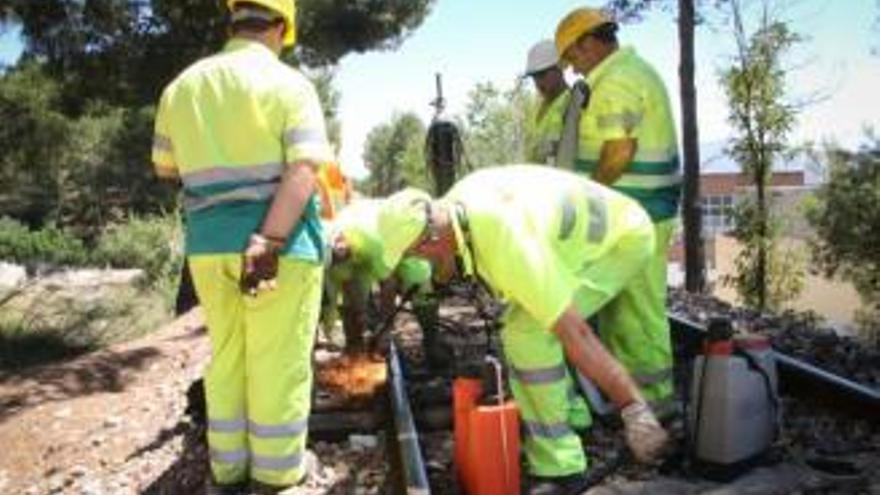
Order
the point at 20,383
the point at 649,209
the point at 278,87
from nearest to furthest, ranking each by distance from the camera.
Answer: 1. the point at 278,87
2. the point at 649,209
3. the point at 20,383

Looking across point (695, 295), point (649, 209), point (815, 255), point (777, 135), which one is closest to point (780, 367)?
point (649, 209)

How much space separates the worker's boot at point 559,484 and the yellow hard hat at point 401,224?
110 cm

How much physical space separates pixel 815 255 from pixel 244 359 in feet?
117

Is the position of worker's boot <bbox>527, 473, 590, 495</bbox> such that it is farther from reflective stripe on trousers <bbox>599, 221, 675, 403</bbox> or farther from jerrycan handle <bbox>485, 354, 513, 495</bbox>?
reflective stripe on trousers <bbox>599, 221, 675, 403</bbox>

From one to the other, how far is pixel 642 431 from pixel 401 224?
1171mm

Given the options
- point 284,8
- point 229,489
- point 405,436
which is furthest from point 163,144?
point 405,436

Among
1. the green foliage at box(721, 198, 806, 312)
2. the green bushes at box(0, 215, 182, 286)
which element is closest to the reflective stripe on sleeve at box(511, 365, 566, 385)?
the green foliage at box(721, 198, 806, 312)

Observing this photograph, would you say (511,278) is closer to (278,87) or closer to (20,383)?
(278,87)

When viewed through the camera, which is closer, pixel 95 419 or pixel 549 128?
pixel 549 128

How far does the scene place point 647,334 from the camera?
5629 millimetres

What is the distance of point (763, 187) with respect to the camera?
63.7ft

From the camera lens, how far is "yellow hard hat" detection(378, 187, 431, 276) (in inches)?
161

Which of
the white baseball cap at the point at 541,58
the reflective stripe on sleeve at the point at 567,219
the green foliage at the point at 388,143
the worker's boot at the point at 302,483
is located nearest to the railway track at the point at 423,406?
the worker's boot at the point at 302,483

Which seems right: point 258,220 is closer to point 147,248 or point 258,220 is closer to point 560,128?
point 560,128
